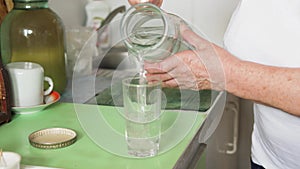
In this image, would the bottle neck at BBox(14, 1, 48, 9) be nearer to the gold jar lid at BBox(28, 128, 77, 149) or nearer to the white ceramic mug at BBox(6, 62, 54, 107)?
the white ceramic mug at BBox(6, 62, 54, 107)

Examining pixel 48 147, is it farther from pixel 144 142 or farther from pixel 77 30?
pixel 77 30

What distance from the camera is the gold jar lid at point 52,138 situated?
0.90 meters

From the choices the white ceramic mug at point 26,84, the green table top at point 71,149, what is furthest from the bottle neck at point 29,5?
the green table top at point 71,149

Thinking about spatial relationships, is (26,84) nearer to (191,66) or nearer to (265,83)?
(191,66)

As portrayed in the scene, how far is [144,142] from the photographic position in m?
0.86

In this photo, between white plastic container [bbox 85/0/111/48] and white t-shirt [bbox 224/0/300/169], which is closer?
white t-shirt [bbox 224/0/300/169]

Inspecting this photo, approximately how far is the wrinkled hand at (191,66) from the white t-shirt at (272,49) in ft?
0.46

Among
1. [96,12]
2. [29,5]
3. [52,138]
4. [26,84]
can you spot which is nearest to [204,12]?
[96,12]

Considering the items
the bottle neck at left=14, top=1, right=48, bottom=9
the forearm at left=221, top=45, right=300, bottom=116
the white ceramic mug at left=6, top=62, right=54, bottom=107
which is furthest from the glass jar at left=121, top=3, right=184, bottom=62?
the bottle neck at left=14, top=1, right=48, bottom=9

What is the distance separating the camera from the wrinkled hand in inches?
34.6

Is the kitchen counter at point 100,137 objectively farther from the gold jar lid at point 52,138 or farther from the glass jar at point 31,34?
the glass jar at point 31,34

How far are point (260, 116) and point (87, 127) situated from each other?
1.27 ft

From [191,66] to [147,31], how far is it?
115mm

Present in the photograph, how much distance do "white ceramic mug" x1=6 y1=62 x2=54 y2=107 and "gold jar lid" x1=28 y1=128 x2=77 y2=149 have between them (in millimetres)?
163
